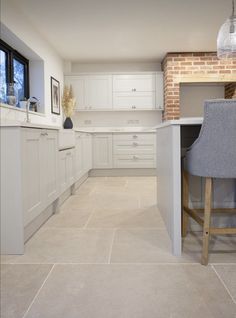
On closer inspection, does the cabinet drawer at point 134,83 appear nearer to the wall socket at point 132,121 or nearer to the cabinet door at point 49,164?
the wall socket at point 132,121

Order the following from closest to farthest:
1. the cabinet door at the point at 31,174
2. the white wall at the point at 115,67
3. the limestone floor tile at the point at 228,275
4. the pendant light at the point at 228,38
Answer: the limestone floor tile at the point at 228,275 < the cabinet door at the point at 31,174 < the pendant light at the point at 228,38 < the white wall at the point at 115,67

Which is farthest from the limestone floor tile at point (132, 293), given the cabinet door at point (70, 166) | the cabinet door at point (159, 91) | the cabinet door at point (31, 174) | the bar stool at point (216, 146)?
the cabinet door at point (159, 91)

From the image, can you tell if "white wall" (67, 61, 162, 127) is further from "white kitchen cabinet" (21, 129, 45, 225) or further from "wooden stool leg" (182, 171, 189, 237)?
"wooden stool leg" (182, 171, 189, 237)

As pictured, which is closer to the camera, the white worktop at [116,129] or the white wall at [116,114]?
the white worktop at [116,129]

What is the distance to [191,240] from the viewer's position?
7.37 ft

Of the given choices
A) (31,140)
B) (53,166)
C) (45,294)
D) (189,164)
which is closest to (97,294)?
(45,294)

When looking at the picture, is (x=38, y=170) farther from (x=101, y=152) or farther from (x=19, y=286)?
(x=101, y=152)

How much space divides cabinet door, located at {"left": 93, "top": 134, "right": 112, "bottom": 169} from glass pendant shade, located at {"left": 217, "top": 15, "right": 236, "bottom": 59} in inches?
123

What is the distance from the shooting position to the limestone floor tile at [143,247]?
74.9 inches

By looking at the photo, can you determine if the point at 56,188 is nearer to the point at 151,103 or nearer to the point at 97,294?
the point at 97,294

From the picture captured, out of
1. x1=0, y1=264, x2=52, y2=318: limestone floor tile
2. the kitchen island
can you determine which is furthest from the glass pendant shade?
x1=0, y1=264, x2=52, y2=318: limestone floor tile

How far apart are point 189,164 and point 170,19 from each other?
2.79 m

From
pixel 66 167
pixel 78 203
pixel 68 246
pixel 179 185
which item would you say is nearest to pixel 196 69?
pixel 66 167

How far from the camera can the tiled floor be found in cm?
134
